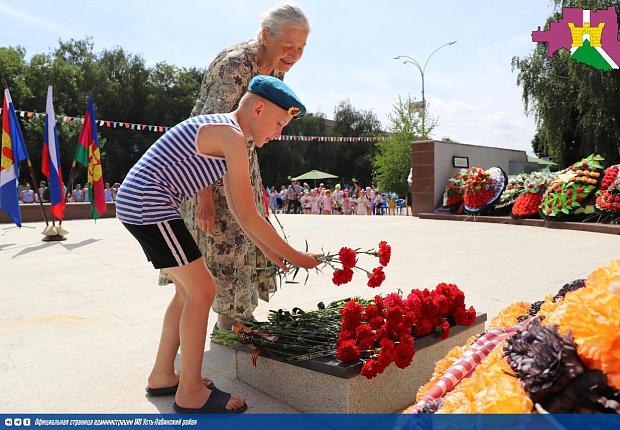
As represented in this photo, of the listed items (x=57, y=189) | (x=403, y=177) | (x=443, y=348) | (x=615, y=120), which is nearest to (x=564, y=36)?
(x=615, y=120)

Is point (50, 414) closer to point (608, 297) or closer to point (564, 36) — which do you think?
point (608, 297)

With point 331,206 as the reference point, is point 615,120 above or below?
above

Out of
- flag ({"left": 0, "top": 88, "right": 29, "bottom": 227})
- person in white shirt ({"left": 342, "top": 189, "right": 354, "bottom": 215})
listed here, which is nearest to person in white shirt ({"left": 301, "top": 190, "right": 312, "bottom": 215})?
person in white shirt ({"left": 342, "top": 189, "right": 354, "bottom": 215})

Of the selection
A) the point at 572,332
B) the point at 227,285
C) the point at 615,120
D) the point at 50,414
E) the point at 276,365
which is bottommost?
the point at 50,414

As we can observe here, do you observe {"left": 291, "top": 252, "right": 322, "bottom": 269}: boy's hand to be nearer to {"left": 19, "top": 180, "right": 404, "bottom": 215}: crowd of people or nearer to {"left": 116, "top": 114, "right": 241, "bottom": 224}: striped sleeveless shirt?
{"left": 116, "top": 114, "right": 241, "bottom": 224}: striped sleeveless shirt

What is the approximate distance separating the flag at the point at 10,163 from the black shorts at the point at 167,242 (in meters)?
8.39

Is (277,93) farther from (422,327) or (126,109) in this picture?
(126,109)

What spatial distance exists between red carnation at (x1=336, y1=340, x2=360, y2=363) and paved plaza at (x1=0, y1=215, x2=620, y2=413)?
383 mm

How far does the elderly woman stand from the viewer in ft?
8.33

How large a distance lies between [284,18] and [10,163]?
331 inches

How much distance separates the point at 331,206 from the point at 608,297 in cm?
1839

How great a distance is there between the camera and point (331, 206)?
19.3m


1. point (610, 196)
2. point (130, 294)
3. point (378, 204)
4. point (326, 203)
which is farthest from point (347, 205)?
point (130, 294)

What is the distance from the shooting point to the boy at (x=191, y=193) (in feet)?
6.05
